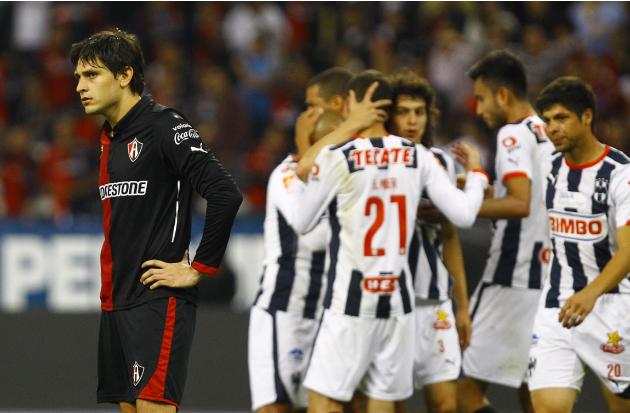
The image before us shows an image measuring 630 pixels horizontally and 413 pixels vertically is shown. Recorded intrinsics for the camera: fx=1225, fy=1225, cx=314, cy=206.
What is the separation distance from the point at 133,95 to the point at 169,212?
0.57m

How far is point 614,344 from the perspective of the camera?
21.1 feet

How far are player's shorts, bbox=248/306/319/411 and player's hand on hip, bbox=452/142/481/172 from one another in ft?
4.36

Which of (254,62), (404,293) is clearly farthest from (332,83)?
(254,62)

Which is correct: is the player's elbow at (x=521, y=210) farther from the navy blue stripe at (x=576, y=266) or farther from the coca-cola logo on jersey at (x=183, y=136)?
the coca-cola logo on jersey at (x=183, y=136)

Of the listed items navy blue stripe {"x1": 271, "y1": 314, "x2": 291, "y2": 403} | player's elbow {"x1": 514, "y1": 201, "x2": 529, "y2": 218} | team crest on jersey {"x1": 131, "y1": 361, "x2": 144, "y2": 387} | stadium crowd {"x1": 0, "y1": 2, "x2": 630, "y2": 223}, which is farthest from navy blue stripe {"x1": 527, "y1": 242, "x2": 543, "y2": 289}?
stadium crowd {"x1": 0, "y1": 2, "x2": 630, "y2": 223}

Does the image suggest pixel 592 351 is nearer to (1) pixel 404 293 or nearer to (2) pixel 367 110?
(1) pixel 404 293

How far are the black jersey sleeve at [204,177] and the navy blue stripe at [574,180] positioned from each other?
2.00m

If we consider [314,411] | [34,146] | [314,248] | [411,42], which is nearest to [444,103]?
[411,42]

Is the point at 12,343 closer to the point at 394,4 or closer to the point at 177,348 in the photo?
the point at 177,348

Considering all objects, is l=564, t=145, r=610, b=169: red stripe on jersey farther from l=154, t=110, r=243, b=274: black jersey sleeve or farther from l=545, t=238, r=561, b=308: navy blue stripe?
l=154, t=110, r=243, b=274: black jersey sleeve

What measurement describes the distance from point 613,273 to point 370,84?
1672 mm

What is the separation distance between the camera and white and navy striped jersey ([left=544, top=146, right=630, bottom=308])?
252 inches

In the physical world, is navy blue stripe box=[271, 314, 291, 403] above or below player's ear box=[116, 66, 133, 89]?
below

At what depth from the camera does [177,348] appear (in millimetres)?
5469
